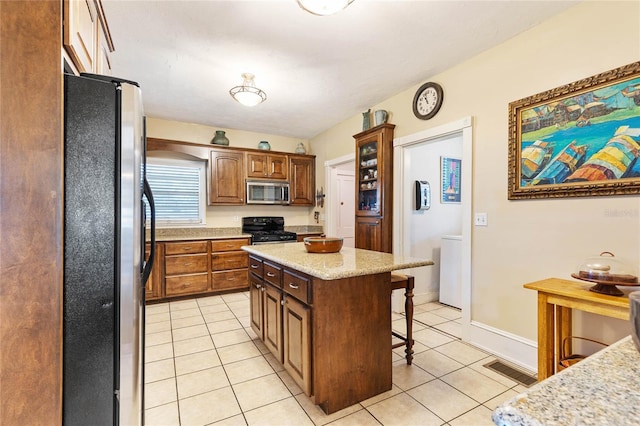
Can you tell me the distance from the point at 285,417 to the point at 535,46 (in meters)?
3.15

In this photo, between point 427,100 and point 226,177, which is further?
point 226,177

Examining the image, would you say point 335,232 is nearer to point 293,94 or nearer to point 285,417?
point 293,94

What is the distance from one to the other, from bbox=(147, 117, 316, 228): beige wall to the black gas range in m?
0.15

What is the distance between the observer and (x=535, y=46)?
2203 mm

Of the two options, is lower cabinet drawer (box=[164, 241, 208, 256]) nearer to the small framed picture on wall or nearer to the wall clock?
the wall clock

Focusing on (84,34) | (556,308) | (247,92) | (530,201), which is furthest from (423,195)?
(84,34)

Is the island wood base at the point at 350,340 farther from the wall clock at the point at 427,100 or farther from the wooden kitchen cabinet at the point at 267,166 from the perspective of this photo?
the wooden kitchen cabinet at the point at 267,166

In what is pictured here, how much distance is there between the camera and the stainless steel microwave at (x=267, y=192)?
4.80 metres

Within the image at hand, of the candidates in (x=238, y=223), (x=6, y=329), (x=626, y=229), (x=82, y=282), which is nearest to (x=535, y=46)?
(x=626, y=229)

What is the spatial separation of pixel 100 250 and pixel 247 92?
2.32 meters

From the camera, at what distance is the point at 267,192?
494 cm

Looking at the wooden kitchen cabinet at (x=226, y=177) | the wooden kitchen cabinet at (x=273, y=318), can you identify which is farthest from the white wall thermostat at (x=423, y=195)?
the wooden kitchen cabinet at (x=226, y=177)

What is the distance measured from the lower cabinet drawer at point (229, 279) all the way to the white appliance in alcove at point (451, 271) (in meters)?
2.85

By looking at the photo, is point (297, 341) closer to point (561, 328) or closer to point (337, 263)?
point (337, 263)
